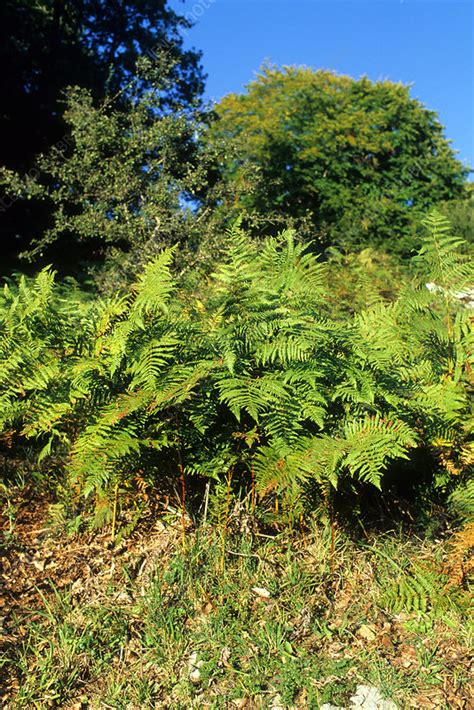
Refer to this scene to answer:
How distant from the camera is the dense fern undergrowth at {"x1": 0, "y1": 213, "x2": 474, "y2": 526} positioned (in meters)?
2.71

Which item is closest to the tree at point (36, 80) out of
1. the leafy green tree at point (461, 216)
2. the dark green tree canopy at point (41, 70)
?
the dark green tree canopy at point (41, 70)

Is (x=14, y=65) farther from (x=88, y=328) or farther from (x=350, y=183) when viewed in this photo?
(x=88, y=328)

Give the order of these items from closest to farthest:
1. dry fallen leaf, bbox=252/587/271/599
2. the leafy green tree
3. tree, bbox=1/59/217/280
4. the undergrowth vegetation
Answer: the undergrowth vegetation
dry fallen leaf, bbox=252/587/271/599
tree, bbox=1/59/217/280
the leafy green tree

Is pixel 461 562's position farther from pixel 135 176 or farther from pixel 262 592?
pixel 135 176

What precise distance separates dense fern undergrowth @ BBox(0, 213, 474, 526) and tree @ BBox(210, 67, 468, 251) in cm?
1092

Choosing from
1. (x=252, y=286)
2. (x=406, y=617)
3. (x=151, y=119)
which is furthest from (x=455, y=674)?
(x=151, y=119)

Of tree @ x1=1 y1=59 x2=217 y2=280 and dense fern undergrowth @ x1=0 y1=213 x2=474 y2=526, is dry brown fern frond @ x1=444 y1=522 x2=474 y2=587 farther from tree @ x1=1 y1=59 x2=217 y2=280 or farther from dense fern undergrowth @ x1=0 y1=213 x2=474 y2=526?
tree @ x1=1 y1=59 x2=217 y2=280

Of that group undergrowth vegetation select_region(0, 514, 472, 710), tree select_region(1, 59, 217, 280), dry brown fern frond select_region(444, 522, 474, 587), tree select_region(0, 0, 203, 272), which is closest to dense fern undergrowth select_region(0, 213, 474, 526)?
dry brown fern frond select_region(444, 522, 474, 587)

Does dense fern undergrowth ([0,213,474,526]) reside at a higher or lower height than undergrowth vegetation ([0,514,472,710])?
higher

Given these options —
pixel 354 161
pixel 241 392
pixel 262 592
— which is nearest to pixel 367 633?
pixel 262 592

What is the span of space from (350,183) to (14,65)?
Result: 8206 millimetres

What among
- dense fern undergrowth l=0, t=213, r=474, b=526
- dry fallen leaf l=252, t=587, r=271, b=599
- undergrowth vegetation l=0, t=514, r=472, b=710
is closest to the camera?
undergrowth vegetation l=0, t=514, r=472, b=710

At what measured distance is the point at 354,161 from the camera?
15375mm

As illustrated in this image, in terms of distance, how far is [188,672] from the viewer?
265cm
